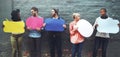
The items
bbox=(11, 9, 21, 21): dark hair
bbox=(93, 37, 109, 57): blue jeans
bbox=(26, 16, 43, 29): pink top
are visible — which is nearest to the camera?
bbox=(11, 9, 21, 21): dark hair

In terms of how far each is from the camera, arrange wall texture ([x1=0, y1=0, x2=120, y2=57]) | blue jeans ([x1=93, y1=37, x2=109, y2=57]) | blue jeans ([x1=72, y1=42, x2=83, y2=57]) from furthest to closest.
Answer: wall texture ([x1=0, y1=0, x2=120, y2=57]) < blue jeans ([x1=93, y1=37, x2=109, y2=57]) < blue jeans ([x1=72, y1=42, x2=83, y2=57])

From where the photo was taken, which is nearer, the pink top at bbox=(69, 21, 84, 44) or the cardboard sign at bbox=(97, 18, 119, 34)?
the pink top at bbox=(69, 21, 84, 44)

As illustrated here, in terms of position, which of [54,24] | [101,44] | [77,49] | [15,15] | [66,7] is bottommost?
[77,49]

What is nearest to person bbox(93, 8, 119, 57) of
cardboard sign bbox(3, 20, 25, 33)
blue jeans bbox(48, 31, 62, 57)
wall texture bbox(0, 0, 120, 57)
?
wall texture bbox(0, 0, 120, 57)

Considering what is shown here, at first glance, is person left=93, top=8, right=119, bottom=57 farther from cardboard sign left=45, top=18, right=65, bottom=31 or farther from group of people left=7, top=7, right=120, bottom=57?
cardboard sign left=45, top=18, right=65, bottom=31

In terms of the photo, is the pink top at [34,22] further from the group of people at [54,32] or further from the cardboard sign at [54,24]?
the cardboard sign at [54,24]

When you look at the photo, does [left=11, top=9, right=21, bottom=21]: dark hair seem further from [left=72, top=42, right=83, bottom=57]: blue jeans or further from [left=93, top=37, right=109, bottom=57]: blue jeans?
[left=93, top=37, right=109, bottom=57]: blue jeans

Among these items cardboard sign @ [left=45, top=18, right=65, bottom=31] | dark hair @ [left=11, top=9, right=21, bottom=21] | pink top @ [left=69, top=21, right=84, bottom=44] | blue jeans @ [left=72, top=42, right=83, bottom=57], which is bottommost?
blue jeans @ [left=72, top=42, right=83, bottom=57]

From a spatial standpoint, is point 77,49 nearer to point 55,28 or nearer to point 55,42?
point 55,42

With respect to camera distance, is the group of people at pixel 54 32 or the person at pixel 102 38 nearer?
the group of people at pixel 54 32

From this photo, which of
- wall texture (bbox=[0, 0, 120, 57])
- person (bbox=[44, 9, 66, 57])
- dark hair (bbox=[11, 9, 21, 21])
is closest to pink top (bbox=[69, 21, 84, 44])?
person (bbox=[44, 9, 66, 57])

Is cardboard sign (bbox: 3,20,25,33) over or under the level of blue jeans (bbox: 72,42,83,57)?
over

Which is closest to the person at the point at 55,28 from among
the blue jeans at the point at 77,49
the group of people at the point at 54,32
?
the group of people at the point at 54,32

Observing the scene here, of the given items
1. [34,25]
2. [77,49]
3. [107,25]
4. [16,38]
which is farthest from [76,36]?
[16,38]
